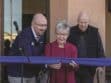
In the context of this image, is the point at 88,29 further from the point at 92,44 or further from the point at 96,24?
the point at 96,24

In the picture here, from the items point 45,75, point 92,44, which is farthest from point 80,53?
point 45,75

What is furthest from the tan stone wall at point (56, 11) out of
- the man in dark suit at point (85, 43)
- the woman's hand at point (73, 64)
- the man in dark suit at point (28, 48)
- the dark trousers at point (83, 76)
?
the woman's hand at point (73, 64)

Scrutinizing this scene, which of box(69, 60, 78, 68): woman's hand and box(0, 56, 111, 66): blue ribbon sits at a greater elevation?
box(0, 56, 111, 66): blue ribbon

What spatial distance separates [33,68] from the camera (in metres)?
6.99

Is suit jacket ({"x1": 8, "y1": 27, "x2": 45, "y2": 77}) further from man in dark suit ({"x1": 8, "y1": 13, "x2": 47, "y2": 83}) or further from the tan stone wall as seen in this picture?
the tan stone wall

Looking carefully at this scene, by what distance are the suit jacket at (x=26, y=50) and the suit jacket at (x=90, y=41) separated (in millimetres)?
853

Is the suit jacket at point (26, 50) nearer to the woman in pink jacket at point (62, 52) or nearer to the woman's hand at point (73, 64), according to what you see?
the woman in pink jacket at point (62, 52)

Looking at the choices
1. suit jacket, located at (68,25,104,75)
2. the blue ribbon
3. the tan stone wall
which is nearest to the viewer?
the blue ribbon

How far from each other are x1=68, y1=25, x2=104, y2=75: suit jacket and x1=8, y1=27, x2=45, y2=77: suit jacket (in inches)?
33.6

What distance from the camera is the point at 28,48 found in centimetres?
685

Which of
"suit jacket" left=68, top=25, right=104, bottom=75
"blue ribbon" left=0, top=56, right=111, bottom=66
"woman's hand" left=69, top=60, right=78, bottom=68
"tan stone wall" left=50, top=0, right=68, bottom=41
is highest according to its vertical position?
"tan stone wall" left=50, top=0, right=68, bottom=41

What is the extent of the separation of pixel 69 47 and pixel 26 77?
77 centimetres

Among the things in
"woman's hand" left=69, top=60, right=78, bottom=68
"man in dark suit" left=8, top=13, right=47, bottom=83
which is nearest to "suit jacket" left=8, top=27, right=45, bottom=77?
"man in dark suit" left=8, top=13, right=47, bottom=83

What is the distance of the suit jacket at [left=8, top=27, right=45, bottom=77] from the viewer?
6855 mm
